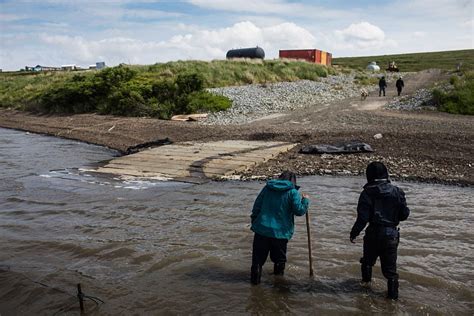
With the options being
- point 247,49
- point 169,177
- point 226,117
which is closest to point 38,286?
point 169,177

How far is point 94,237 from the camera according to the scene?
25.9 feet

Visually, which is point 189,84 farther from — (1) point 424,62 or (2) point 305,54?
(1) point 424,62

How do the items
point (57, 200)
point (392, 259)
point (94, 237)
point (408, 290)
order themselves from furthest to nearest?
1. point (57, 200)
2. point (94, 237)
3. point (408, 290)
4. point (392, 259)

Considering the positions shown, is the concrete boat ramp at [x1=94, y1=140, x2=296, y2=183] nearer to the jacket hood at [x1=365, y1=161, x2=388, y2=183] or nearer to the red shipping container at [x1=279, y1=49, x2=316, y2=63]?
the jacket hood at [x1=365, y1=161, x2=388, y2=183]

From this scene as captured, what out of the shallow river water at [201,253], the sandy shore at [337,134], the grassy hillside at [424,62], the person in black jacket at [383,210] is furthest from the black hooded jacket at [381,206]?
the grassy hillside at [424,62]

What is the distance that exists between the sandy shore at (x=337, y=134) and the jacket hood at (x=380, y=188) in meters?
6.60

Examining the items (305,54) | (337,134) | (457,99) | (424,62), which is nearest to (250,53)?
(305,54)

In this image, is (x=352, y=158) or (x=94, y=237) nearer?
(x=94, y=237)

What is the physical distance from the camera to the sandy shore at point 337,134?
12188 mm

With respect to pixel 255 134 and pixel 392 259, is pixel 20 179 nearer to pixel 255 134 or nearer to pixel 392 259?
pixel 255 134

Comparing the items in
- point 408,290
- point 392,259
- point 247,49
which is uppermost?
point 247,49

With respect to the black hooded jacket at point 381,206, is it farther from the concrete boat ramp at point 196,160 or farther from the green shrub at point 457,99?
the green shrub at point 457,99

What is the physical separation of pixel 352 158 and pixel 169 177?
17.3ft

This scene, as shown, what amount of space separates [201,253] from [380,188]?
124 inches
